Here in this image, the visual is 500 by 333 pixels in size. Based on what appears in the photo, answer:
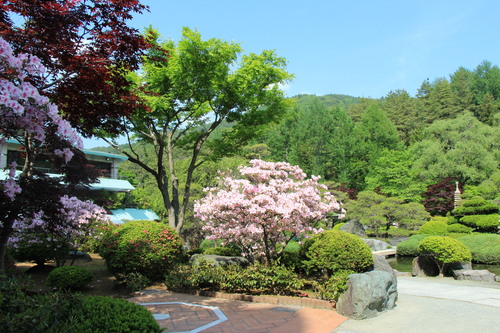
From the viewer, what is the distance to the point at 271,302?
675 cm

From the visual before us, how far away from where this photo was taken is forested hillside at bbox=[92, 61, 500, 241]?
28.3m

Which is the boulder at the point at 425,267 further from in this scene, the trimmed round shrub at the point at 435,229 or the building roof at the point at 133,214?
the building roof at the point at 133,214

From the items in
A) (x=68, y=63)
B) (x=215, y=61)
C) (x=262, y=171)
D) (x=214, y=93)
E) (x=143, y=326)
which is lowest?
(x=143, y=326)

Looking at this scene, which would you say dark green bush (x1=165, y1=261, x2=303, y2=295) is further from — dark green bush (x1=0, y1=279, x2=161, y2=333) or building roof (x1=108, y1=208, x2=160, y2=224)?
building roof (x1=108, y1=208, x2=160, y2=224)

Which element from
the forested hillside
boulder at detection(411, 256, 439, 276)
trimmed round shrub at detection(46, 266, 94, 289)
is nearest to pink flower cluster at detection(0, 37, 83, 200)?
trimmed round shrub at detection(46, 266, 94, 289)

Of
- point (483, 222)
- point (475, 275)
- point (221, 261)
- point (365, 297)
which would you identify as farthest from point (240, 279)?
point (483, 222)

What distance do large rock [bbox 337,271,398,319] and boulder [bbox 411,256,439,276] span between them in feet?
19.5

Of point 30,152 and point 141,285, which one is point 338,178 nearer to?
point 141,285

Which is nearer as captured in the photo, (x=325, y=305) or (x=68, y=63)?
(x=68, y=63)

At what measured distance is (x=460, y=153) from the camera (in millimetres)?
29281

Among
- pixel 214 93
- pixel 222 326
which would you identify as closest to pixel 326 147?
pixel 214 93

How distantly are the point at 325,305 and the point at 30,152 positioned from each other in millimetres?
5337

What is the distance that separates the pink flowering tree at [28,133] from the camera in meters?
2.81

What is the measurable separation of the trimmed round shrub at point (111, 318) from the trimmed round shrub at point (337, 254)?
476 centimetres
